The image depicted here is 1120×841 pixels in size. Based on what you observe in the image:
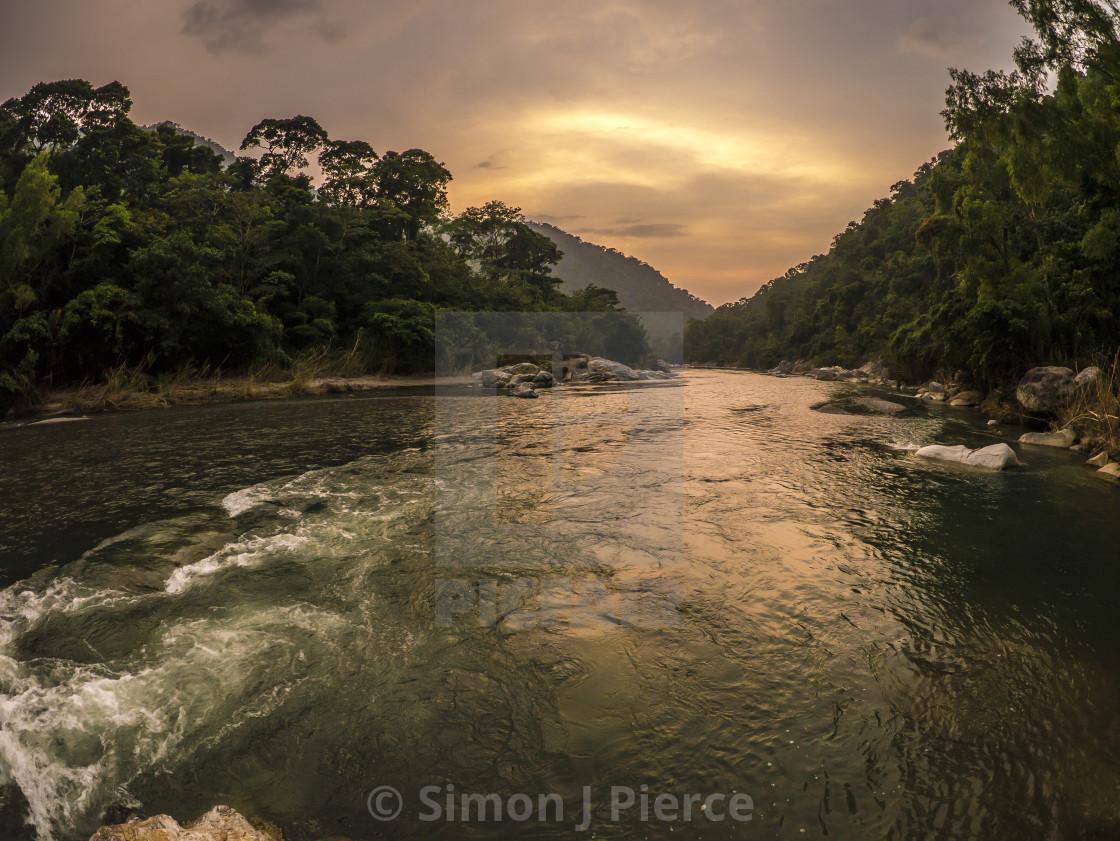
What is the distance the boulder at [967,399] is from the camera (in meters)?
23.2

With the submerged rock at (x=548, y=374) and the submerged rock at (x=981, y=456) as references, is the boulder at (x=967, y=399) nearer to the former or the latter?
the submerged rock at (x=981, y=456)

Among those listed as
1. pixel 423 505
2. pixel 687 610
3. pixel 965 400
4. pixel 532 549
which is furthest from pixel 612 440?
pixel 965 400

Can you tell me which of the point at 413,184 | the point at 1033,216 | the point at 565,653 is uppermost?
the point at 413,184

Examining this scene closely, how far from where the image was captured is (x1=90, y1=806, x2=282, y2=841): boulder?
227 cm

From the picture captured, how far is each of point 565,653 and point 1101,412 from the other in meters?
13.1

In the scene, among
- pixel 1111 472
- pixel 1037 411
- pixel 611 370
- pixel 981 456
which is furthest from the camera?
pixel 611 370

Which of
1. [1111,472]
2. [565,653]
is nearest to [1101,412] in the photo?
[1111,472]

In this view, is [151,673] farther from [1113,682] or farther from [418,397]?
[418,397]

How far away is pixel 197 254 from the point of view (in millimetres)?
23281

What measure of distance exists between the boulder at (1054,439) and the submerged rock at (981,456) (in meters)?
2.67

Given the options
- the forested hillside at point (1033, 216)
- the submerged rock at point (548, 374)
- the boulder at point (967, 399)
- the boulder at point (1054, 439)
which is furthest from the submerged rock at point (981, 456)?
the submerged rock at point (548, 374)

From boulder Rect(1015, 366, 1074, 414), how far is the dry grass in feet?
3.53

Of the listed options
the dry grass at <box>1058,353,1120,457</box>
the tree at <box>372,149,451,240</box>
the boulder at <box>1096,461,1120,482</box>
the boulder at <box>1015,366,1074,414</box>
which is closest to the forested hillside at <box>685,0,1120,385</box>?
the boulder at <box>1015,366,1074,414</box>

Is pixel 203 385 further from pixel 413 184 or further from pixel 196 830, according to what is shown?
pixel 413 184
